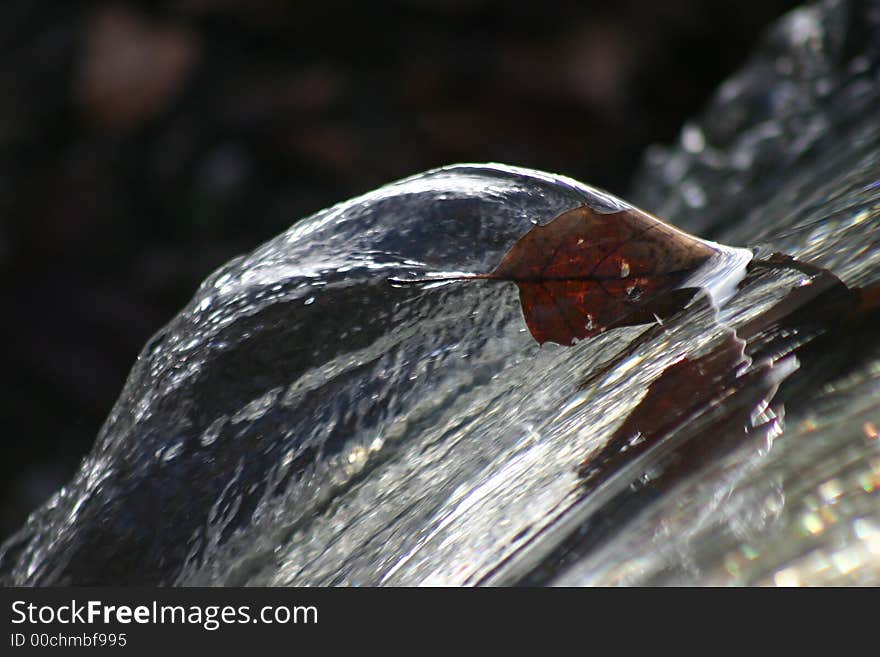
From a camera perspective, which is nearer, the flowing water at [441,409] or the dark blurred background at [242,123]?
the flowing water at [441,409]

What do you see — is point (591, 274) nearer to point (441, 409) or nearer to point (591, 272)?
point (591, 272)

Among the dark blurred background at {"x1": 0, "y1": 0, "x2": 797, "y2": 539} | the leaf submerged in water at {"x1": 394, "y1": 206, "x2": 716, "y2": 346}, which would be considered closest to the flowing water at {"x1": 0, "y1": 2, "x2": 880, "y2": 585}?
the leaf submerged in water at {"x1": 394, "y1": 206, "x2": 716, "y2": 346}

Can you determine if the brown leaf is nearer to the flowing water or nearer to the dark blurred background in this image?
the flowing water

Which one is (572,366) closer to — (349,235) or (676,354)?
(676,354)

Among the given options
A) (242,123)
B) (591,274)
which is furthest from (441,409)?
(242,123)

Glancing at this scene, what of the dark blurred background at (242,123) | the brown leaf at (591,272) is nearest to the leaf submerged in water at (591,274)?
the brown leaf at (591,272)

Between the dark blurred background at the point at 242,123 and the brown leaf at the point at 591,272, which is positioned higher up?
the dark blurred background at the point at 242,123

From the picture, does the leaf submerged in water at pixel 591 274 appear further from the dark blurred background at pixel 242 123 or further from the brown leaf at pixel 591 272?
the dark blurred background at pixel 242 123
